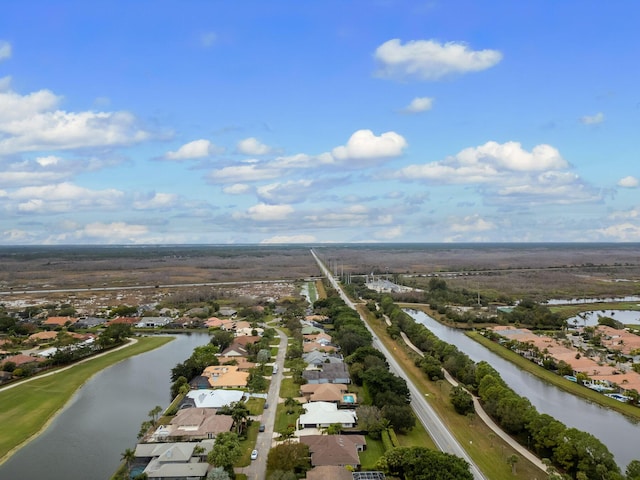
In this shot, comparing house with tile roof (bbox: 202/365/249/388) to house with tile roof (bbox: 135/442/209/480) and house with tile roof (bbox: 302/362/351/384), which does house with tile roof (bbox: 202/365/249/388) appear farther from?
house with tile roof (bbox: 135/442/209/480)

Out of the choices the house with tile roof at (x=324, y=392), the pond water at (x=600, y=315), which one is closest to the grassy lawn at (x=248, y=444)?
the house with tile roof at (x=324, y=392)

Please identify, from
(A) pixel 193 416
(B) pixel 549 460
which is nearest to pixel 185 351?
(A) pixel 193 416

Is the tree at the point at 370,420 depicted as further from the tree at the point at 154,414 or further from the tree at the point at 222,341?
the tree at the point at 222,341

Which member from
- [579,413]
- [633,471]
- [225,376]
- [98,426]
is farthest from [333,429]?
[579,413]

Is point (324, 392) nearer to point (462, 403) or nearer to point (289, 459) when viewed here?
point (462, 403)

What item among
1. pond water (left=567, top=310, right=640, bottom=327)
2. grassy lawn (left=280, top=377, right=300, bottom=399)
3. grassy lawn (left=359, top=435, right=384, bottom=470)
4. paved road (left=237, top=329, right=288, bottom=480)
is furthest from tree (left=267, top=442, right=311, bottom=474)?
pond water (left=567, top=310, right=640, bottom=327)
